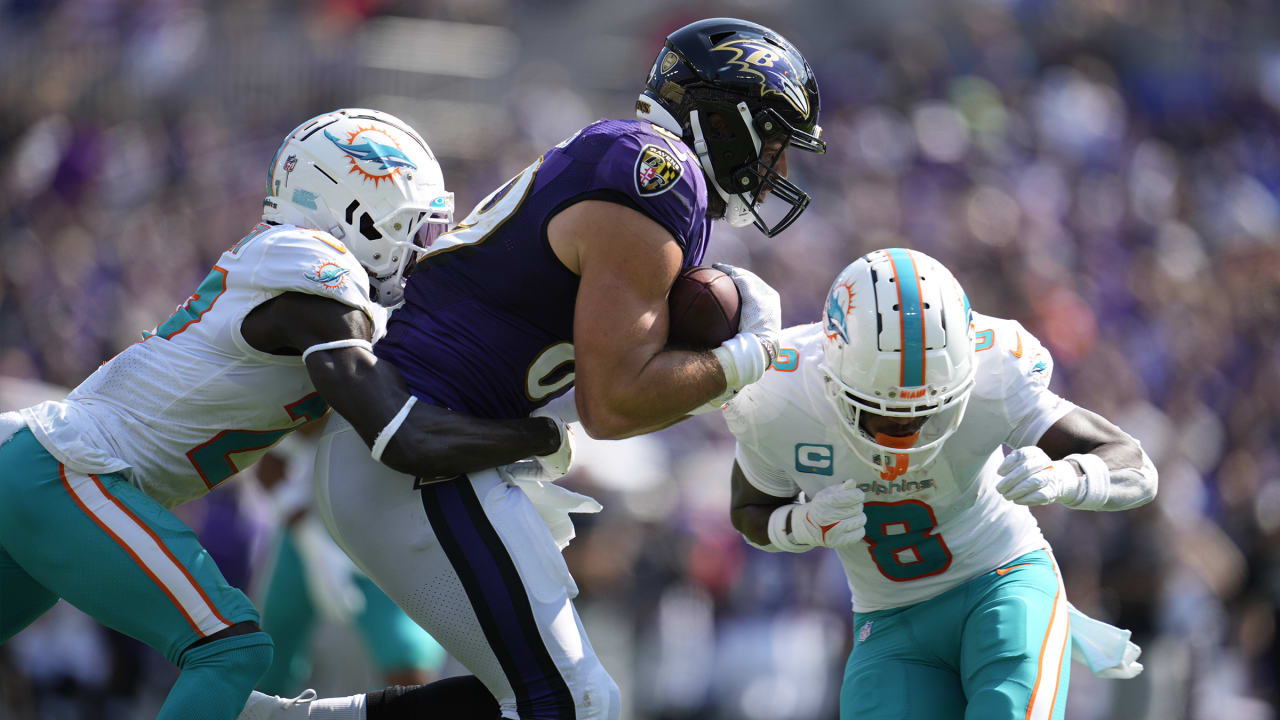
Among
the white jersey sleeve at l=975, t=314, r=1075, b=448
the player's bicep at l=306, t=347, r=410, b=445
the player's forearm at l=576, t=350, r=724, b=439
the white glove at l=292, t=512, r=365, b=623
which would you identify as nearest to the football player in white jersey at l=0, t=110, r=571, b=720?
the player's bicep at l=306, t=347, r=410, b=445

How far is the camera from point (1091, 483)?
12.7ft

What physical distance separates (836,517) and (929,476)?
32cm

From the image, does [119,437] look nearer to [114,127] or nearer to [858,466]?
[858,466]

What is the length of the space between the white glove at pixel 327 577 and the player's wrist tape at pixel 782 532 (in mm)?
2640

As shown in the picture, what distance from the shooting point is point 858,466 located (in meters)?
4.24

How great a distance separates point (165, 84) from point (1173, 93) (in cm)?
1055

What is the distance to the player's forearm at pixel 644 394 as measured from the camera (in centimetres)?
356

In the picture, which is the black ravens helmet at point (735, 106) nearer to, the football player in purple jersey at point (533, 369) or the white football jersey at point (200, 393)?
the football player in purple jersey at point (533, 369)

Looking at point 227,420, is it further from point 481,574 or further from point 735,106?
point 735,106

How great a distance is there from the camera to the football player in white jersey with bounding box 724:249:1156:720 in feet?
12.9

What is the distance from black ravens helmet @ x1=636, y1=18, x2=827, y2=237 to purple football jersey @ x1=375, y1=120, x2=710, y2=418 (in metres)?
0.32

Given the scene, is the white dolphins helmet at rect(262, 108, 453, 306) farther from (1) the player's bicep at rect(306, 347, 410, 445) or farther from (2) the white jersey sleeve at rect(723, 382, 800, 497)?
(2) the white jersey sleeve at rect(723, 382, 800, 497)

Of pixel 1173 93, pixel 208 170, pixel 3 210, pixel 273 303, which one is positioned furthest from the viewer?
pixel 1173 93

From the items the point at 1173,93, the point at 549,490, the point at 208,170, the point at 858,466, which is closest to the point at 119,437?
the point at 549,490
